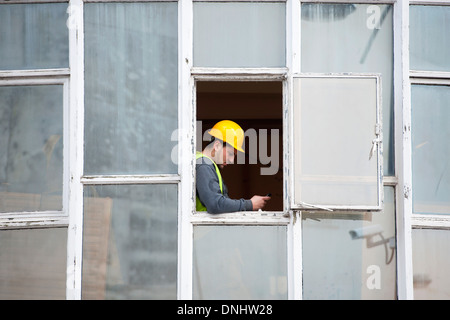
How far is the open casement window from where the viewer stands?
511cm

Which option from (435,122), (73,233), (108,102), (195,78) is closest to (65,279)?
(73,233)

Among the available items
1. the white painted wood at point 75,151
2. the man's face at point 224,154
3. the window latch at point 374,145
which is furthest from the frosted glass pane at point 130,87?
the window latch at point 374,145

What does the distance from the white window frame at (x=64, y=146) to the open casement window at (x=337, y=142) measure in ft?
5.79

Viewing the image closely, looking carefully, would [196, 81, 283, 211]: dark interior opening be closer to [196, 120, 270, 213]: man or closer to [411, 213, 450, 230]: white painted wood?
[196, 120, 270, 213]: man

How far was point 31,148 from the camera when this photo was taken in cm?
545

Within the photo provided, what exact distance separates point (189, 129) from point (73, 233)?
3.84 ft

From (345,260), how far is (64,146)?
2323mm

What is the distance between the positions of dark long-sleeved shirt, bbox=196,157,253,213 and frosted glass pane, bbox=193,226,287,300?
0.54ft

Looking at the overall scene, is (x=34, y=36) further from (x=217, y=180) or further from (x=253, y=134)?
(x=253, y=134)

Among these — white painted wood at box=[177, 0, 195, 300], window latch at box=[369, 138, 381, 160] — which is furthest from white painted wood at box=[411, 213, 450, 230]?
white painted wood at box=[177, 0, 195, 300]

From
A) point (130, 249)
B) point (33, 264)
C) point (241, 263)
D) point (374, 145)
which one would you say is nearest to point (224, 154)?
point (241, 263)

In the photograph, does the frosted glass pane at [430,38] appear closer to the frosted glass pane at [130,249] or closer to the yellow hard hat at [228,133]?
the yellow hard hat at [228,133]

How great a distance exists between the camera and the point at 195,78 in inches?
211
